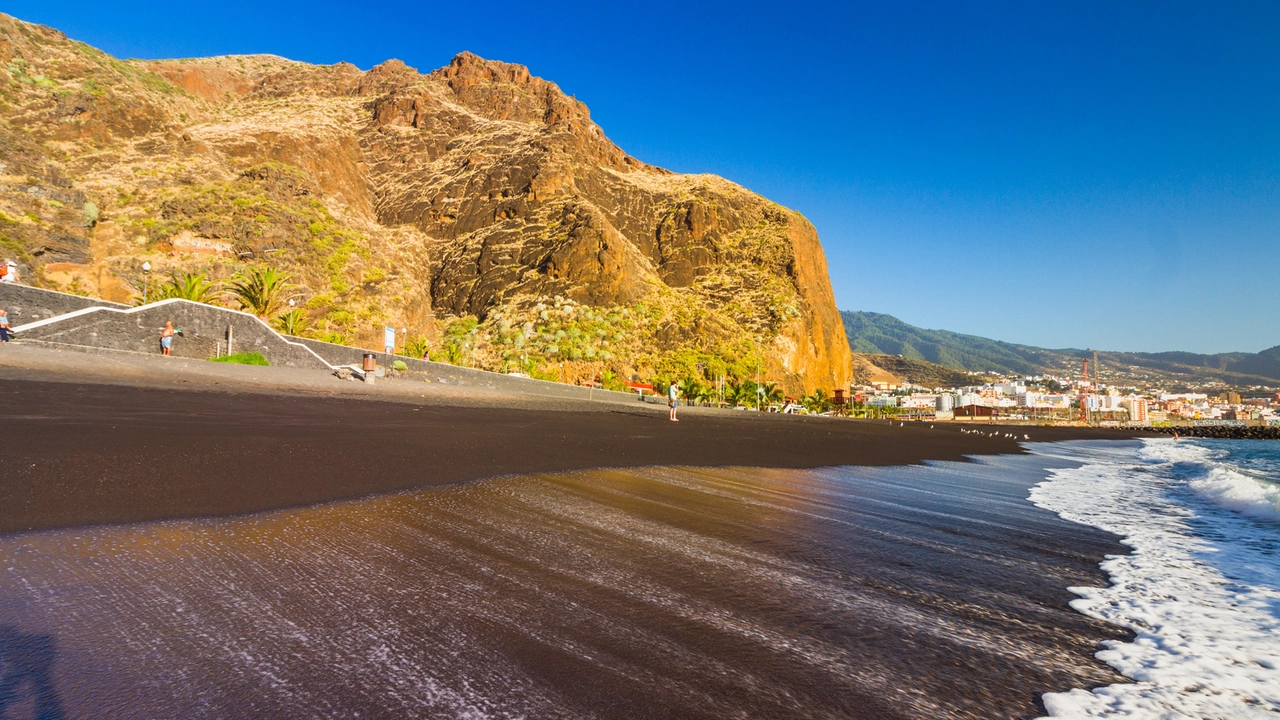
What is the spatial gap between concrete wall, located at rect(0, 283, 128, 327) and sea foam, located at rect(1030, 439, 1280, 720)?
2517 centimetres

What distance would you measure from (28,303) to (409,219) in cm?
7942

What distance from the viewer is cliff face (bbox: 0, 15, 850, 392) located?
52.7 meters

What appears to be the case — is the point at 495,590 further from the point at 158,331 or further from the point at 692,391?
the point at 692,391

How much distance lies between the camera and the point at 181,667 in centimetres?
215

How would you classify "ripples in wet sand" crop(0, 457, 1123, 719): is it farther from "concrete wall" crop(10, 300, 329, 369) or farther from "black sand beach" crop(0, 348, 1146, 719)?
"concrete wall" crop(10, 300, 329, 369)

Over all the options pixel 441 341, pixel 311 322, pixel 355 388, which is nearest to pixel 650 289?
pixel 441 341

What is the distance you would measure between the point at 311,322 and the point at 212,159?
3179 centimetres

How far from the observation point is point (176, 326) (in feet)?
68.5

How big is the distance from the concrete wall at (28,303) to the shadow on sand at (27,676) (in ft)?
71.7

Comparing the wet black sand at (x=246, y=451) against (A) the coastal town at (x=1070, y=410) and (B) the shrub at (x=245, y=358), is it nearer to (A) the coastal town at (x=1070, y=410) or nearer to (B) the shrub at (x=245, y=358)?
(B) the shrub at (x=245, y=358)

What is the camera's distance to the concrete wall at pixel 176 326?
57.5ft

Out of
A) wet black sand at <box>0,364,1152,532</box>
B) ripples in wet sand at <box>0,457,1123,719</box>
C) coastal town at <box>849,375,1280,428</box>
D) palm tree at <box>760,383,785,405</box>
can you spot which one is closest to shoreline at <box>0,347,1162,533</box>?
wet black sand at <box>0,364,1152,532</box>

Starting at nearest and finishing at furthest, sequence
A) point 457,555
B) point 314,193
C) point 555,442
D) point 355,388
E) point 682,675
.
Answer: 1. point 682,675
2. point 457,555
3. point 555,442
4. point 355,388
5. point 314,193

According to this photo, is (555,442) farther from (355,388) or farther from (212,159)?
(212,159)
